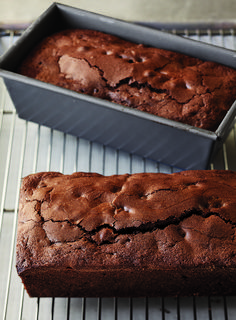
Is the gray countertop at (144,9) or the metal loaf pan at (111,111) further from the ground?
the gray countertop at (144,9)

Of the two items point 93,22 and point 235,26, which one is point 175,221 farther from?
point 235,26

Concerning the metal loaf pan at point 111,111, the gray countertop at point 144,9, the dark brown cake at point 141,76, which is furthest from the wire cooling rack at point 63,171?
the gray countertop at point 144,9

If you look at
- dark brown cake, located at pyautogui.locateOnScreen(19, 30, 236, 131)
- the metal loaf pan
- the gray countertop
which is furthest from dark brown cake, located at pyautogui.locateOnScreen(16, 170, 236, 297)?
the gray countertop

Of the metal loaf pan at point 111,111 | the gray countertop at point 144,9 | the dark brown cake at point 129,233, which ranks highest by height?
the gray countertop at point 144,9

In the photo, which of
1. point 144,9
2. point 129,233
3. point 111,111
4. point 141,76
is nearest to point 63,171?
point 111,111

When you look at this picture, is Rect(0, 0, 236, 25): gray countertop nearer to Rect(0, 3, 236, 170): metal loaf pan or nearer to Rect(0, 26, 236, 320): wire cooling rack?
Rect(0, 26, 236, 320): wire cooling rack

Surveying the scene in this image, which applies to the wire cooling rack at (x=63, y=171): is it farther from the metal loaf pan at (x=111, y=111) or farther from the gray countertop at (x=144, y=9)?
the gray countertop at (x=144, y=9)

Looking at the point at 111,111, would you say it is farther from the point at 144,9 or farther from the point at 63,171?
the point at 144,9
